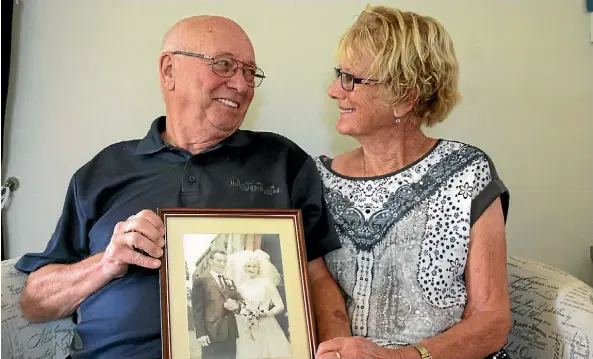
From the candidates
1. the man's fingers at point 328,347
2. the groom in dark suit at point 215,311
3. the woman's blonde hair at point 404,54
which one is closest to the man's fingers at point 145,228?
the groom in dark suit at point 215,311

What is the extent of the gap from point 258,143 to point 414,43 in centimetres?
45

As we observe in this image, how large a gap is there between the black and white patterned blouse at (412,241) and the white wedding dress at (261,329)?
30cm

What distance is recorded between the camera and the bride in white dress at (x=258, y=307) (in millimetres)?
1135

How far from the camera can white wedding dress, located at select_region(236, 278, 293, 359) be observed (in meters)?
1.13

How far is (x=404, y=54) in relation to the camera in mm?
1394

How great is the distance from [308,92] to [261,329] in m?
0.89

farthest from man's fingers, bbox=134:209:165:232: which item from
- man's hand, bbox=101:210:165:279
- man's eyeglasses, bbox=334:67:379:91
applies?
man's eyeglasses, bbox=334:67:379:91

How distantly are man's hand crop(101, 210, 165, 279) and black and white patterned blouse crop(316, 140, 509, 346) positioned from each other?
0.48m

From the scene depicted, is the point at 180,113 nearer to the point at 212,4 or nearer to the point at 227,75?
the point at 227,75

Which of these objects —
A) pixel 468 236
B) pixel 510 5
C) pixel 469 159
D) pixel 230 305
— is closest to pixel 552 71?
pixel 510 5

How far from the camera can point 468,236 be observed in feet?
4.41

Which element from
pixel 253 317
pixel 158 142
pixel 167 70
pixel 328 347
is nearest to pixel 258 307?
pixel 253 317

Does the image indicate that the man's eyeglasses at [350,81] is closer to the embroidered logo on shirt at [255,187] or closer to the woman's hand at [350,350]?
the embroidered logo on shirt at [255,187]
